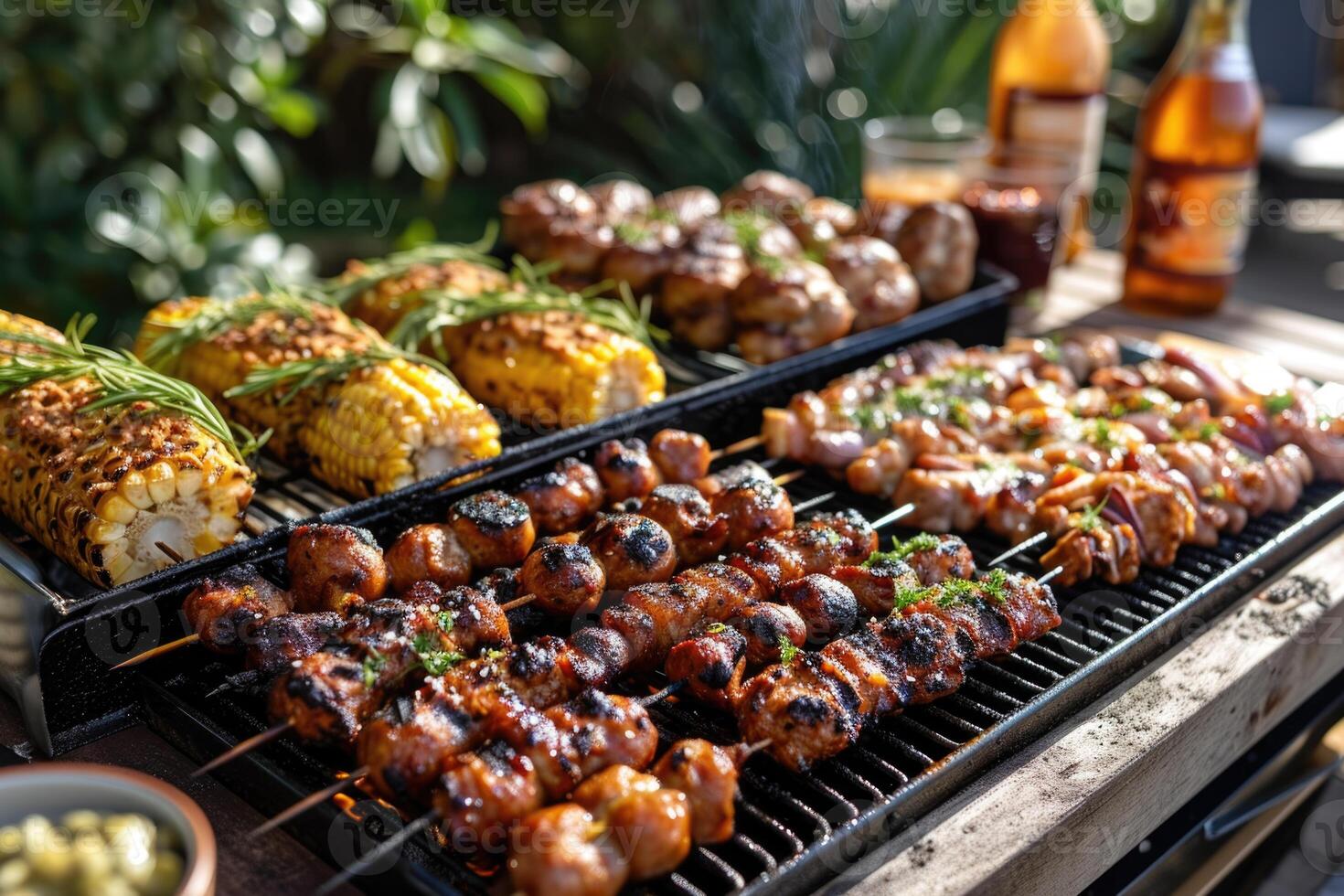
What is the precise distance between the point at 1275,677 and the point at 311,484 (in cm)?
298

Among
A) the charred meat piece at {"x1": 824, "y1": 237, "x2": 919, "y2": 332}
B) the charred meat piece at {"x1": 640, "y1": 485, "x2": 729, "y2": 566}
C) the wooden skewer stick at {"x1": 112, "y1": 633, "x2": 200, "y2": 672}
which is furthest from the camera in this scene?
the charred meat piece at {"x1": 824, "y1": 237, "x2": 919, "y2": 332}

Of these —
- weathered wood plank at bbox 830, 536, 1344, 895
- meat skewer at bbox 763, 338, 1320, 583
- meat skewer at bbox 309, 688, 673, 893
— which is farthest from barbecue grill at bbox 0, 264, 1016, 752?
weathered wood plank at bbox 830, 536, 1344, 895

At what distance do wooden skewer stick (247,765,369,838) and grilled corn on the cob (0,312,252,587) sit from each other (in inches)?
35.6

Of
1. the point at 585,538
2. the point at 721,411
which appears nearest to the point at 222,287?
the point at 721,411

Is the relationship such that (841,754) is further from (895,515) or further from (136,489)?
(136,489)

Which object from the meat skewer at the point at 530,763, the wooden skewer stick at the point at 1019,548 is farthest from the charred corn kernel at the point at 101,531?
the wooden skewer stick at the point at 1019,548

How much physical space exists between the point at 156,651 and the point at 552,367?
166 cm

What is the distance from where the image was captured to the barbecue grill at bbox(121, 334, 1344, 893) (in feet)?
7.37

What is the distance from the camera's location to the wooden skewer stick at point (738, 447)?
3.98 m

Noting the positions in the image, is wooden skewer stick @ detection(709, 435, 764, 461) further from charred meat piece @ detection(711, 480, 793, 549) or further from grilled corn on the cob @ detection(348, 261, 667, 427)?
charred meat piece @ detection(711, 480, 793, 549)

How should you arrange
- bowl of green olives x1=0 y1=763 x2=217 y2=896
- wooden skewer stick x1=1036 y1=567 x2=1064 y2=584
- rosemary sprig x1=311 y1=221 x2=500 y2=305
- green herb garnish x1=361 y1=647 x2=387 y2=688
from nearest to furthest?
bowl of green olives x1=0 y1=763 x2=217 y2=896 < green herb garnish x1=361 y1=647 x2=387 y2=688 < wooden skewer stick x1=1036 y1=567 x2=1064 y2=584 < rosemary sprig x1=311 y1=221 x2=500 y2=305

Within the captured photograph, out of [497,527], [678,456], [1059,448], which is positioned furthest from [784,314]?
[497,527]

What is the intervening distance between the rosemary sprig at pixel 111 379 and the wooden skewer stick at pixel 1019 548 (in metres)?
2.11

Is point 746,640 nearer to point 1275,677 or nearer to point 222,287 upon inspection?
point 1275,677
